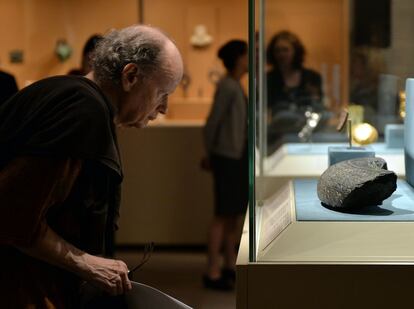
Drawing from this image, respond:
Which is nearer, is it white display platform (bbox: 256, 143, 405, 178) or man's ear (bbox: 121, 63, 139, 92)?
man's ear (bbox: 121, 63, 139, 92)

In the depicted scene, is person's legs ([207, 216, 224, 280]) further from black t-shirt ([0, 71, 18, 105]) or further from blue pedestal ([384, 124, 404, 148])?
black t-shirt ([0, 71, 18, 105])

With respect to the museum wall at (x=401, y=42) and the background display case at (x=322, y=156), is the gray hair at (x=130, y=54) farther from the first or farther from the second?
the museum wall at (x=401, y=42)

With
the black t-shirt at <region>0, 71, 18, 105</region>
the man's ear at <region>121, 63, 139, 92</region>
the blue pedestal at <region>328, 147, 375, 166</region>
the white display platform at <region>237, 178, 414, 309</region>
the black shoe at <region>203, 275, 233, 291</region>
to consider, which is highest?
the man's ear at <region>121, 63, 139, 92</region>

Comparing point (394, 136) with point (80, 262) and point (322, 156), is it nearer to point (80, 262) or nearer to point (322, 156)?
point (322, 156)

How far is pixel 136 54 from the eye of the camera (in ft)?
5.25

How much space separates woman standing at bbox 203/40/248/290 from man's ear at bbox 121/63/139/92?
2.58 meters

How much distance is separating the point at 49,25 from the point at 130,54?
4.62 metres

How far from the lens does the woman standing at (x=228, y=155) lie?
4195 mm

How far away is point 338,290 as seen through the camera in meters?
1.56

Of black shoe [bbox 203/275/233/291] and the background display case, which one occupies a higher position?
the background display case

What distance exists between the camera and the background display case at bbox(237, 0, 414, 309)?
1559mm

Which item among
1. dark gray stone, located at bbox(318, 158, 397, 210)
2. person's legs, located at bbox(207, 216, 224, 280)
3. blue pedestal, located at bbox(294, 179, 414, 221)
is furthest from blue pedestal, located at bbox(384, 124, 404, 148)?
person's legs, located at bbox(207, 216, 224, 280)

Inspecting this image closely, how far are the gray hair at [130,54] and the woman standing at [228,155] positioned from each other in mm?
2562

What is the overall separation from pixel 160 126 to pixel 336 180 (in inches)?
125
